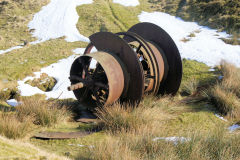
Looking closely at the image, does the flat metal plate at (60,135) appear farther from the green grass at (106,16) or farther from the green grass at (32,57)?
the green grass at (106,16)

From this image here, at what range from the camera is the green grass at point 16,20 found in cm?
1649

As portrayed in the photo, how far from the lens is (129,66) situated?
5051 millimetres

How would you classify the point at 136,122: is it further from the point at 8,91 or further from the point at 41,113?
the point at 8,91

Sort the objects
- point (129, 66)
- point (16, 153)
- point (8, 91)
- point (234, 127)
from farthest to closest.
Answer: point (8, 91)
point (129, 66)
point (234, 127)
point (16, 153)

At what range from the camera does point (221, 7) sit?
52.5 feet

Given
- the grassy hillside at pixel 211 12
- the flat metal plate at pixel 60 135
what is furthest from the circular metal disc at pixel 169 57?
the grassy hillside at pixel 211 12

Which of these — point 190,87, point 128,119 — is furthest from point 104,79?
point 190,87

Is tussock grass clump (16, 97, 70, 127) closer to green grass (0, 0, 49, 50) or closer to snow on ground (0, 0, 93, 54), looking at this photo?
snow on ground (0, 0, 93, 54)

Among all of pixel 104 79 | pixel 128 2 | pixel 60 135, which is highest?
pixel 128 2

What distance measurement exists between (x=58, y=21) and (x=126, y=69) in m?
16.3

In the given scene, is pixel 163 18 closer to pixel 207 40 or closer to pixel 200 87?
pixel 207 40

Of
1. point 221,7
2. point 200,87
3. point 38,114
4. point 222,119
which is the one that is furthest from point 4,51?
point 221,7

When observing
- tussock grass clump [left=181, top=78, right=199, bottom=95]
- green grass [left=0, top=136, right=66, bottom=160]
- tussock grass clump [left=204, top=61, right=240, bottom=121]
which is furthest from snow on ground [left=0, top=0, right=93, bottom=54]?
green grass [left=0, top=136, right=66, bottom=160]

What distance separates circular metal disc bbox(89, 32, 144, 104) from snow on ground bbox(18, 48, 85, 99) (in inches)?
78.8
